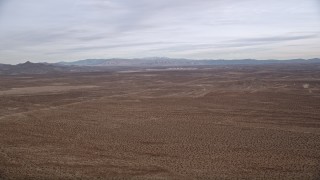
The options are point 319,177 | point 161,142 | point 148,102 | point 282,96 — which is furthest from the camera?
point 282,96

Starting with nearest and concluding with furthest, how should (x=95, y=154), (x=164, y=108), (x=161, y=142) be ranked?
(x=95, y=154) < (x=161, y=142) < (x=164, y=108)

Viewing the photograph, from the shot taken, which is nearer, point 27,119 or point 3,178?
point 3,178

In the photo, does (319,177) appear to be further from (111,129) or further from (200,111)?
(200,111)

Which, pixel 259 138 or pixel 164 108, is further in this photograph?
pixel 164 108

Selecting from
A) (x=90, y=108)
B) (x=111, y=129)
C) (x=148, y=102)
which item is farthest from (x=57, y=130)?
(x=148, y=102)

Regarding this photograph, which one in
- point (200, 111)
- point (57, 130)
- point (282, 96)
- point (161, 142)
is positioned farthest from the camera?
point (282, 96)

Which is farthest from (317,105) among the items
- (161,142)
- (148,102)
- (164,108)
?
(161,142)

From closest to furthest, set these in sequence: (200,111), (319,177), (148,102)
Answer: (319,177)
(200,111)
(148,102)

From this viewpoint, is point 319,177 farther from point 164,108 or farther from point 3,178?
point 164,108
